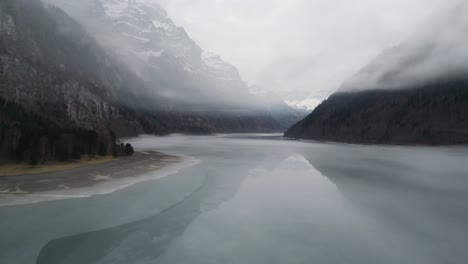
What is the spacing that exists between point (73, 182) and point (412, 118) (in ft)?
516

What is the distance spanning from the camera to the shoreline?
2866cm

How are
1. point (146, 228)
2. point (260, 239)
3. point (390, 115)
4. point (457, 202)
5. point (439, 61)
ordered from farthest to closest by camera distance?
1. point (439, 61)
2. point (390, 115)
3. point (457, 202)
4. point (146, 228)
5. point (260, 239)

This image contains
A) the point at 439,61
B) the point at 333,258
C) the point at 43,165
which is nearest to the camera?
the point at 333,258

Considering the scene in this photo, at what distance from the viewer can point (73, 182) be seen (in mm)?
36344

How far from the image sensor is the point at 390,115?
6496 inches

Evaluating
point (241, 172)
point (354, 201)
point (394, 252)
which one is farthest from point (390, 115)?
point (394, 252)

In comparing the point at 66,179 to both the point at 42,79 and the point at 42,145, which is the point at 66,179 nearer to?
the point at 42,145

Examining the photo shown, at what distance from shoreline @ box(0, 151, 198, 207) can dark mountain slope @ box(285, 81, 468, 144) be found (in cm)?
12761

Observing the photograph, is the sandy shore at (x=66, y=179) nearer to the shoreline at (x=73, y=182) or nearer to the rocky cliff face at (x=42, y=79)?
the shoreline at (x=73, y=182)

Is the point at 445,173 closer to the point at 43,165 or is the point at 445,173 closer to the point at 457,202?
the point at 457,202

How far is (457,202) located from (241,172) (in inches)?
1071

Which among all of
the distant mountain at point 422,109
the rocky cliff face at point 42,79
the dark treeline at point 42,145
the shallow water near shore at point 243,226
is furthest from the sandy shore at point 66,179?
the distant mountain at point 422,109

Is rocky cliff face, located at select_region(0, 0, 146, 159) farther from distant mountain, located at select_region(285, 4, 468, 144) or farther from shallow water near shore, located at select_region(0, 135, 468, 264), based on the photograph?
distant mountain, located at select_region(285, 4, 468, 144)

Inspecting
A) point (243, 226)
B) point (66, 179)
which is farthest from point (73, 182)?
point (243, 226)
